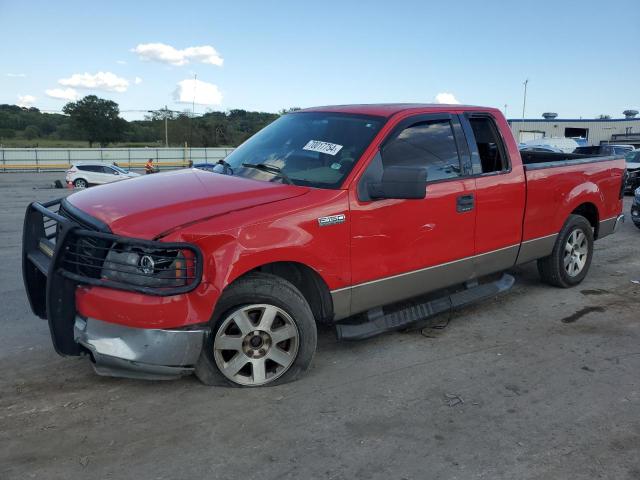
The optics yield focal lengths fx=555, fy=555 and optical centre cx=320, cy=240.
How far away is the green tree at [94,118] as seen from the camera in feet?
239

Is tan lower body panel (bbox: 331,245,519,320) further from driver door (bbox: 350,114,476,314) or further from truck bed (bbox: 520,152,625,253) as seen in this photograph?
truck bed (bbox: 520,152,625,253)

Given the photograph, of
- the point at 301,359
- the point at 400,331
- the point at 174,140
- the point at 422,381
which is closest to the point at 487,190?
the point at 400,331

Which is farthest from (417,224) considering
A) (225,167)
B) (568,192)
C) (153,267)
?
(568,192)

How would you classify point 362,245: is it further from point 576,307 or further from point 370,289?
point 576,307

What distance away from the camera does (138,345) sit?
3.19 metres

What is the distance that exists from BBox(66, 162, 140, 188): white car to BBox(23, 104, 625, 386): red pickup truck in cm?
2292

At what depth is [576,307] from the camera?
5.47 meters

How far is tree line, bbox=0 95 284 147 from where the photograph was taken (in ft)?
233

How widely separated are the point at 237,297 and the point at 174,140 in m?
71.2

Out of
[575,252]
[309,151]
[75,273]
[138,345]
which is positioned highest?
[309,151]

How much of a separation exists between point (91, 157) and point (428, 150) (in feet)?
145

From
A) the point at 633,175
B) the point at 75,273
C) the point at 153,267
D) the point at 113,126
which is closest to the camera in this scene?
the point at 153,267

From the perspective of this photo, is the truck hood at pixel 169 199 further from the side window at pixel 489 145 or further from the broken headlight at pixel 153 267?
the side window at pixel 489 145

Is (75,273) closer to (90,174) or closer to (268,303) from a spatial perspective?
(268,303)
